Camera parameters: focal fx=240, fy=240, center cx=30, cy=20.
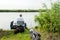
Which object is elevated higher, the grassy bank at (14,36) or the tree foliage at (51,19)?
the tree foliage at (51,19)

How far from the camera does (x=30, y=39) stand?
589 centimetres

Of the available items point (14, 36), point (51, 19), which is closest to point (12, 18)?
point (14, 36)

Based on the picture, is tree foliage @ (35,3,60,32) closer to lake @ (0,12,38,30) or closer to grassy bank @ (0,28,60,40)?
grassy bank @ (0,28,60,40)

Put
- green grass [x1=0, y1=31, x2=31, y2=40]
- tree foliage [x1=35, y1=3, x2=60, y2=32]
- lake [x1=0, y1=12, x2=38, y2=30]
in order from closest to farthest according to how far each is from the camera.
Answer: tree foliage [x1=35, y1=3, x2=60, y2=32]
green grass [x1=0, y1=31, x2=31, y2=40]
lake [x1=0, y1=12, x2=38, y2=30]

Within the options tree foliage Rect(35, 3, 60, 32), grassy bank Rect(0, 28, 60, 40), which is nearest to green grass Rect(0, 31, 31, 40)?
grassy bank Rect(0, 28, 60, 40)

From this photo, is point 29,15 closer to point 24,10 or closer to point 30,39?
point 24,10

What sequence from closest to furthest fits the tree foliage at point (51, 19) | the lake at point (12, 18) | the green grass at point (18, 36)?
1. the tree foliage at point (51, 19)
2. the green grass at point (18, 36)
3. the lake at point (12, 18)

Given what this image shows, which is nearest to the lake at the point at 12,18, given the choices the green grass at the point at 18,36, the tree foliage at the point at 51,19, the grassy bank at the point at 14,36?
the grassy bank at the point at 14,36

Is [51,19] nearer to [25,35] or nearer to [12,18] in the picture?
[25,35]

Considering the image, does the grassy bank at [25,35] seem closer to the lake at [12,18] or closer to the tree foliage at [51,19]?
the tree foliage at [51,19]

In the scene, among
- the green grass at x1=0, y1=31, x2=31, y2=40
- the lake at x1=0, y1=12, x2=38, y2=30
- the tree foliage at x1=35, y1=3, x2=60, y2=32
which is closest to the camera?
the tree foliage at x1=35, y1=3, x2=60, y2=32

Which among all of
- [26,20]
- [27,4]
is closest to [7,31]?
[26,20]

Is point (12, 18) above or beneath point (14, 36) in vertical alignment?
above

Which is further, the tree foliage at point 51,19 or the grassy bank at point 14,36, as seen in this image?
the grassy bank at point 14,36
